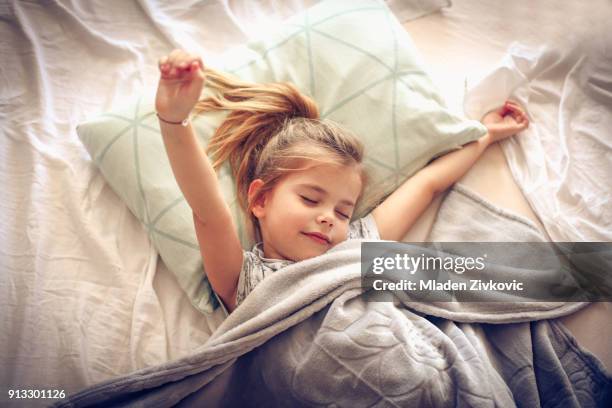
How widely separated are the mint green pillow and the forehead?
0.11 metres

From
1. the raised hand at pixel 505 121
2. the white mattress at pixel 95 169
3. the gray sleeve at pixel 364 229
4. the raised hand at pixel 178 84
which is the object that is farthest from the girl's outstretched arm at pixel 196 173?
the raised hand at pixel 505 121

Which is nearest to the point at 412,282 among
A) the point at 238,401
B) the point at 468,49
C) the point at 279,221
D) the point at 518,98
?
the point at 279,221

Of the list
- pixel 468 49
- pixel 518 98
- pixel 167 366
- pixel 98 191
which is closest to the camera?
pixel 167 366

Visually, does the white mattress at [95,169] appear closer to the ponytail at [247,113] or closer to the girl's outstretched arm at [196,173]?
the girl's outstretched arm at [196,173]

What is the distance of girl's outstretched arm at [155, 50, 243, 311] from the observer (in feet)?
2.34

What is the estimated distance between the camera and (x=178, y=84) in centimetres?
73

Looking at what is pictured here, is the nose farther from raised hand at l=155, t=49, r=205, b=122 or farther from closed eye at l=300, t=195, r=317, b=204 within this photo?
raised hand at l=155, t=49, r=205, b=122

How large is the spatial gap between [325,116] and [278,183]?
0.21 meters

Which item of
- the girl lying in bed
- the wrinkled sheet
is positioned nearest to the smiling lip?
the girl lying in bed

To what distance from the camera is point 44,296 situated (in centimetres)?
93

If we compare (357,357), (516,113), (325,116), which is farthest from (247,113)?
(516,113)

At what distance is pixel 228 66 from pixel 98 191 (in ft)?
1.27

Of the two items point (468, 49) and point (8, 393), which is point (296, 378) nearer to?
point (8, 393)

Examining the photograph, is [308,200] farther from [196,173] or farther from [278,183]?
[196,173]
